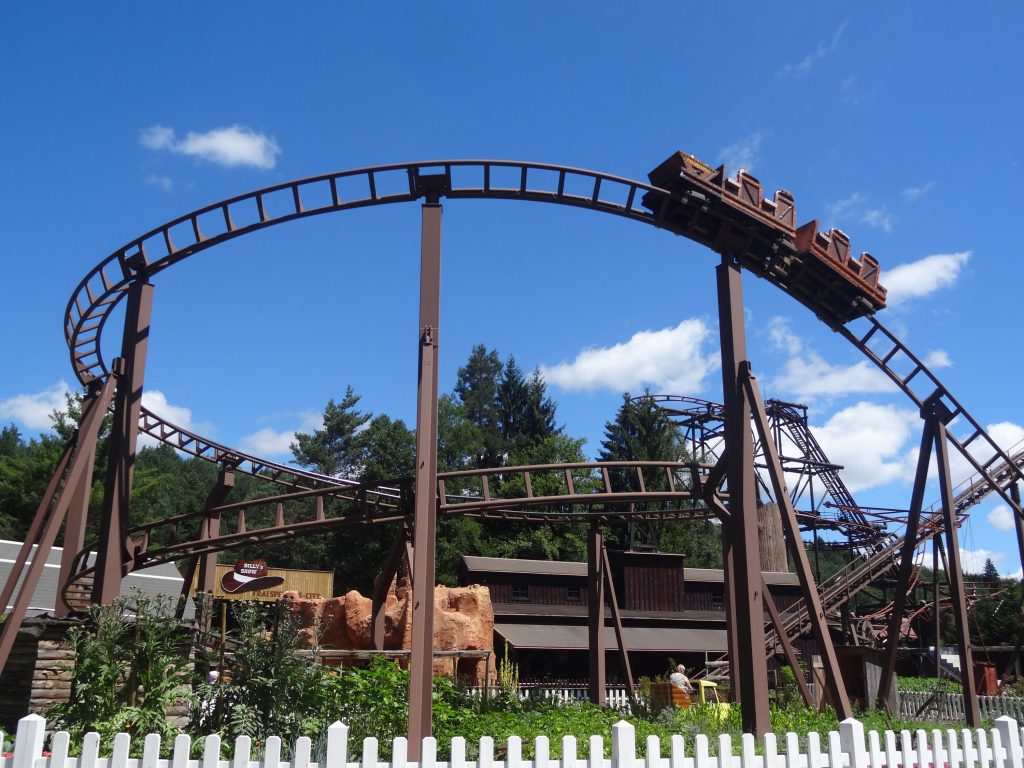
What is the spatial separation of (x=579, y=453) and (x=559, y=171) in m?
41.6

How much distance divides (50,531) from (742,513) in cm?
→ 966

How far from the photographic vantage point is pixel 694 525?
5478cm

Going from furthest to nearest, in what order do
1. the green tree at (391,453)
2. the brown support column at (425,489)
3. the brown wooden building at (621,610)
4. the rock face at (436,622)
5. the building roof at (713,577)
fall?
1. the green tree at (391,453)
2. the building roof at (713,577)
3. the brown wooden building at (621,610)
4. the rock face at (436,622)
5. the brown support column at (425,489)

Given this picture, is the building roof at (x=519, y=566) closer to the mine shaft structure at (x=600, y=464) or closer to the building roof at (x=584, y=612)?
the building roof at (x=584, y=612)

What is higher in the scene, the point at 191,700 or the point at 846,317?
the point at 846,317

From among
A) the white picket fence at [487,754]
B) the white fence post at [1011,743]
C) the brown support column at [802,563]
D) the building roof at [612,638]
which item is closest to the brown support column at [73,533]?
the white picket fence at [487,754]

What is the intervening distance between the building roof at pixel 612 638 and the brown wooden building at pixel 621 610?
0.03 metres

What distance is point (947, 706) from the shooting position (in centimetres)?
1803

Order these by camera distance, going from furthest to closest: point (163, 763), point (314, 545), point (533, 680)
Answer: point (314, 545) < point (533, 680) < point (163, 763)

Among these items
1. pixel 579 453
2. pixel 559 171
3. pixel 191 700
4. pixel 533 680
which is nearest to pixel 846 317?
pixel 559 171

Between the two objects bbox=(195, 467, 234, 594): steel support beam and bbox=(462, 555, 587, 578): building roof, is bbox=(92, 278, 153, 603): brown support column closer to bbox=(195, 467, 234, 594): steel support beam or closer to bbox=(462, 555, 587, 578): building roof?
bbox=(195, 467, 234, 594): steel support beam

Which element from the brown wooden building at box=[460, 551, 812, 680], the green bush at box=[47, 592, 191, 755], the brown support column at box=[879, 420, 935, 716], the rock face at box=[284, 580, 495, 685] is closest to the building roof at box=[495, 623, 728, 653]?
the brown wooden building at box=[460, 551, 812, 680]

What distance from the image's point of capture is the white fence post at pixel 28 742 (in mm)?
5439

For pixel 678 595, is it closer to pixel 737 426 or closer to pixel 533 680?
pixel 533 680
